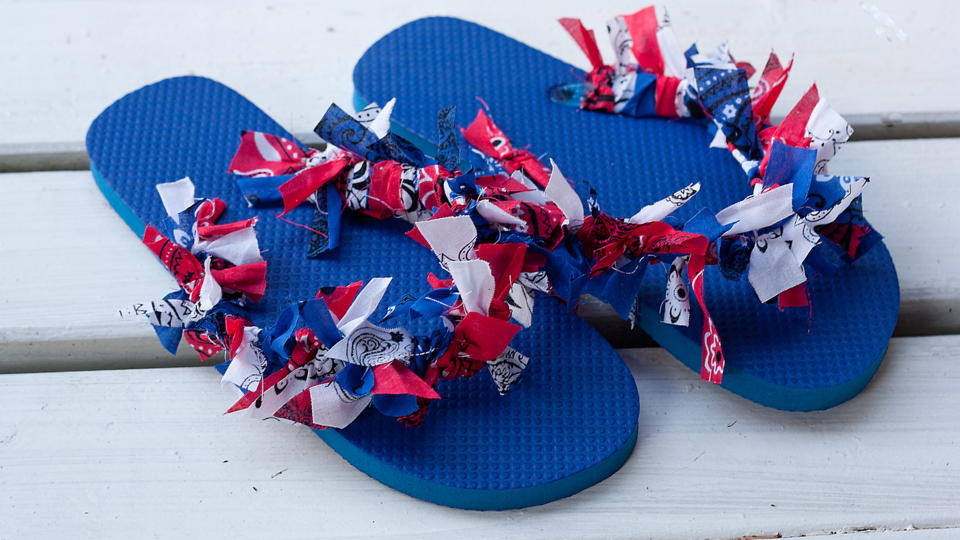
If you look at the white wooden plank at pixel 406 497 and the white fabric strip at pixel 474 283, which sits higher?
the white fabric strip at pixel 474 283

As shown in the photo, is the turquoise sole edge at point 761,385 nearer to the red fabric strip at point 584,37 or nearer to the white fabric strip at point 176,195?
the red fabric strip at point 584,37

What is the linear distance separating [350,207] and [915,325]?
0.44 m

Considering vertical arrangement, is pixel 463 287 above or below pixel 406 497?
above

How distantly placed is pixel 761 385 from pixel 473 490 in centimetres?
21

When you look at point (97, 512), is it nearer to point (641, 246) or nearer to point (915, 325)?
point (641, 246)

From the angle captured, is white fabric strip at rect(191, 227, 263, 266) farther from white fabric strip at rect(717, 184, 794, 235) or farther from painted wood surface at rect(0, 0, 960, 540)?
white fabric strip at rect(717, 184, 794, 235)

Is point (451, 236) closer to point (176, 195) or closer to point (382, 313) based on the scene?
point (382, 313)

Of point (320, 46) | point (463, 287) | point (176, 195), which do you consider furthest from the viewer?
point (320, 46)

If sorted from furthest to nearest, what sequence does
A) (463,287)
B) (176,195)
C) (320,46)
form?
(320,46)
(176,195)
(463,287)

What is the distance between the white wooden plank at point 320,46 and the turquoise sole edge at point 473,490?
1.15ft

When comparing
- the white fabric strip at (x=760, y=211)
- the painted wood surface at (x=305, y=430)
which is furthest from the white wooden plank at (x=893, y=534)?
the white fabric strip at (x=760, y=211)

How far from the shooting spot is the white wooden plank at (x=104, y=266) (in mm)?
778

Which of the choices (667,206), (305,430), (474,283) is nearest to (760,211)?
(667,206)

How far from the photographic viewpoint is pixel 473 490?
0.66 metres
